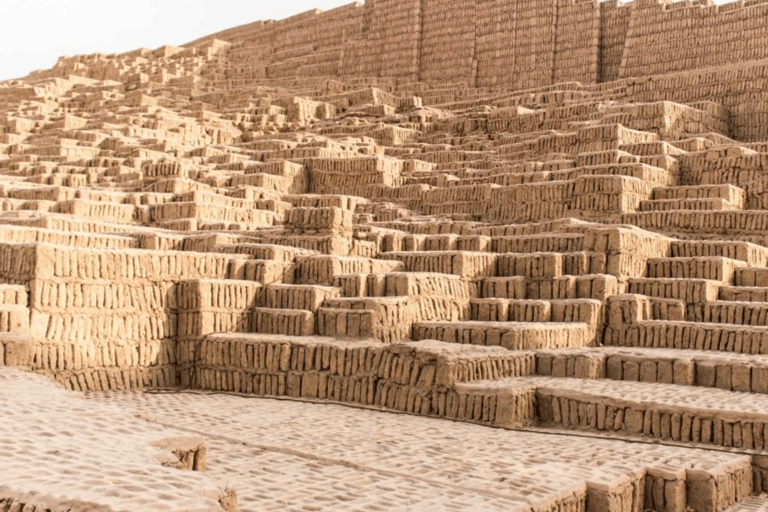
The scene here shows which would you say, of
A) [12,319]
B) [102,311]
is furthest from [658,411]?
[12,319]

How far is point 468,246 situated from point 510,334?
3448 millimetres

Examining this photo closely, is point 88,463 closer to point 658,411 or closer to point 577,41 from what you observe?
point 658,411

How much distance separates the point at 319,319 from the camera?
35.2 ft

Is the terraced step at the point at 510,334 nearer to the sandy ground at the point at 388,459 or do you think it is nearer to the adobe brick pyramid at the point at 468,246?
the adobe brick pyramid at the point at 468,246

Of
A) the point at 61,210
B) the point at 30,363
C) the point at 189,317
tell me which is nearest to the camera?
the point at 30,363

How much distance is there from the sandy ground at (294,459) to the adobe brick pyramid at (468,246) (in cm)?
45

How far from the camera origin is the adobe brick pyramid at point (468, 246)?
8.73 meters

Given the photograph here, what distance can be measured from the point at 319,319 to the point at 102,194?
8.38 meters

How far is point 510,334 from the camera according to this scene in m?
9.76

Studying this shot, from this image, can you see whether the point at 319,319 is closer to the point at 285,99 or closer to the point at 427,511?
the point at 427,511

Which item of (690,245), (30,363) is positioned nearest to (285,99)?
(690,245)

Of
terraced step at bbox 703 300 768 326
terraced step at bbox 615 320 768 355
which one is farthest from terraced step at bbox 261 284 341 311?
terraced step at bbox 703 300 768 326

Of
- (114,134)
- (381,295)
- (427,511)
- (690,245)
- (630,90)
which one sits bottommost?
(427,511)

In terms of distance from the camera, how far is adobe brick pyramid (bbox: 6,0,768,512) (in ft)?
28.6
